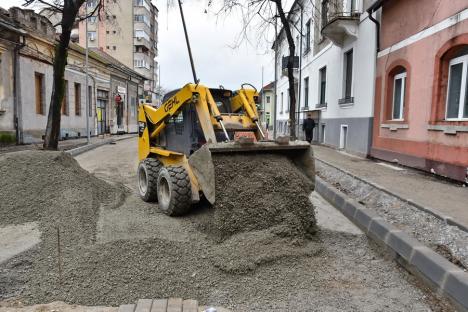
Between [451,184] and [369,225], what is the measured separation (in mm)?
3290

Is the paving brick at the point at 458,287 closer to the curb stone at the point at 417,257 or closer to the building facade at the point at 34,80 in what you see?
the curb stone at the point at 417,257

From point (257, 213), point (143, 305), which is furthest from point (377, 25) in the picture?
point (143, 305)

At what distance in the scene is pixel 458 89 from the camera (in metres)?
8.21

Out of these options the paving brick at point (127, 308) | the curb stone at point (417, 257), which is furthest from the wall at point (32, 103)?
the paving brick at point (127, 308)

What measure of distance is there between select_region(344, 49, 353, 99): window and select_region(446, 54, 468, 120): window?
6.49m

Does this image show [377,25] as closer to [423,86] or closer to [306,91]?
[423,86]

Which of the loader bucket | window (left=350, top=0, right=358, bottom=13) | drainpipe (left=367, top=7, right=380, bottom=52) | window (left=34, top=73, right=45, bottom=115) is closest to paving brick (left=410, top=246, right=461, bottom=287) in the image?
the loader bucket

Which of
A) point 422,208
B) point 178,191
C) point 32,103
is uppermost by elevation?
point 32,103

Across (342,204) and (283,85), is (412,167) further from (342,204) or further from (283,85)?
(283,85)

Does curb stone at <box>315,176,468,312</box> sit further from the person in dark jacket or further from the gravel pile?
the person in dark jacket

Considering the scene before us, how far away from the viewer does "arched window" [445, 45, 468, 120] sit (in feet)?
25.9

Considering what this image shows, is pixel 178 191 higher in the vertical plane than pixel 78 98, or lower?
lower

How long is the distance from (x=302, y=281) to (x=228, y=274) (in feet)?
2.45

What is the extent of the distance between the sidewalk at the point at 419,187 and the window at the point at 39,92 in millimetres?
15124
